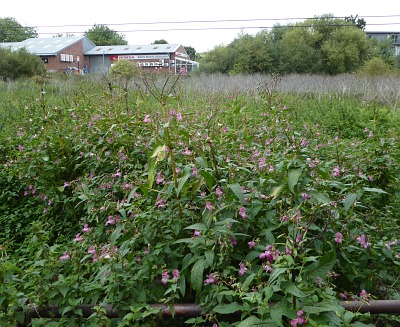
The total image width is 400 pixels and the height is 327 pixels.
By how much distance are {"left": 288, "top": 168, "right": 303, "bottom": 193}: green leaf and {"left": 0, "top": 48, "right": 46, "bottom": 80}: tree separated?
81.2 ft

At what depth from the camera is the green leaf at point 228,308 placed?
157 centimetres

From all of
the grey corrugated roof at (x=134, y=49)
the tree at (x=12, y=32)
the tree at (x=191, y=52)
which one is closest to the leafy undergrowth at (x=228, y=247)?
the grey corrugated roof at (x=134, y=49)

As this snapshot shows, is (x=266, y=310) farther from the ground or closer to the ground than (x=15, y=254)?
farther from the ground

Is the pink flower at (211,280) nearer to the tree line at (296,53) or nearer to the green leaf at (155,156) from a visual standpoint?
the green leaf at (155,156)

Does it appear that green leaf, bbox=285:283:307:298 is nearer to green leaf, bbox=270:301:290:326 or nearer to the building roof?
green leaf, bbox=270:301:290:326

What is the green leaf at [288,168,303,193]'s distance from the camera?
68.4 inches

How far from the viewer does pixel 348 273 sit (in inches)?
78.8

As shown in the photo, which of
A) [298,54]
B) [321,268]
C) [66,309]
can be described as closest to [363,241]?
[321,268]

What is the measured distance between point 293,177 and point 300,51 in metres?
25.7

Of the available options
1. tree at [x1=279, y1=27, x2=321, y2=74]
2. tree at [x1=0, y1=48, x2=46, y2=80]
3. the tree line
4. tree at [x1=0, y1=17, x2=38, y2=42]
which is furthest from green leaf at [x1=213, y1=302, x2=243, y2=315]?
tree at [x1=0, y1=17, x2=38, y2=42]

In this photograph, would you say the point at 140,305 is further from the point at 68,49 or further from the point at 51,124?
the point at 68,49

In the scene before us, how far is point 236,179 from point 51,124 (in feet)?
7.54

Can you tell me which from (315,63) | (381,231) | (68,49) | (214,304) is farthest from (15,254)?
(68,49)

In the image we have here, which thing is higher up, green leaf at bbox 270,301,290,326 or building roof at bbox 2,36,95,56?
building roof at bbox 2,36,95,56
